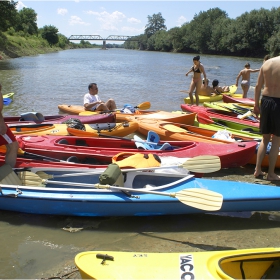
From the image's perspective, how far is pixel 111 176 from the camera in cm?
369

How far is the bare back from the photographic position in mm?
4117

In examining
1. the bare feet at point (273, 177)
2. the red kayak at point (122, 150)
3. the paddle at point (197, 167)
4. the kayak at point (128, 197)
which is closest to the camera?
the kayak at point (128, 197)

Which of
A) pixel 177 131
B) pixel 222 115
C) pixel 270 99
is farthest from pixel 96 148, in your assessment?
pixel 222 115

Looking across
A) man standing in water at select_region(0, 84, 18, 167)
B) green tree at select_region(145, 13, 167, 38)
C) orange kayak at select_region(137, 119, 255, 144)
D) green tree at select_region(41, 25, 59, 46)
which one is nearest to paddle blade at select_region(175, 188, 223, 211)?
man standing in water at select_region(0, 84, 18, 167)

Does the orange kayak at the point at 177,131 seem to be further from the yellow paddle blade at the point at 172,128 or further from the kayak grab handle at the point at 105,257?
the kayak grab handle at the point at 105,257

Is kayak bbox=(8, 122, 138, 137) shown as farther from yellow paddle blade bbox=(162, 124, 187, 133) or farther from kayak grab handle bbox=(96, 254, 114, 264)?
kayak grab handle bbox=(96, 254, 114, 264)

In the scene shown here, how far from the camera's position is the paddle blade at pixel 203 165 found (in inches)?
164

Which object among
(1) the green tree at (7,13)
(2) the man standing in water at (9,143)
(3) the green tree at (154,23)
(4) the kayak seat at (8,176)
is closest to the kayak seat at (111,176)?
(4) the kayak seat at (8,176)

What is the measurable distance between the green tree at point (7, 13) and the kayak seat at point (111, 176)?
97.5 feet

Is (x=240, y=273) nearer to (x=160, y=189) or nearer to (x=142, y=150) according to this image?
(x=160, y=189)

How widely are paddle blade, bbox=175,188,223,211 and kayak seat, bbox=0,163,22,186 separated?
1.91 metres

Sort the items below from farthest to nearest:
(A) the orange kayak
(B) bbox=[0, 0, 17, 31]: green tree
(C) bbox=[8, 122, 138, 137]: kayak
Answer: (B) bbox=[0, 0, 17, 31]: green tree < (C) bbox=[8, 122, 138, 137]: kayak < (A) the orange kayak

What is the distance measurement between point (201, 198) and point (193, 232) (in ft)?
1.43

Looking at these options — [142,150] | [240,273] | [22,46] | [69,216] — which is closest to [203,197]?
[240,273]
